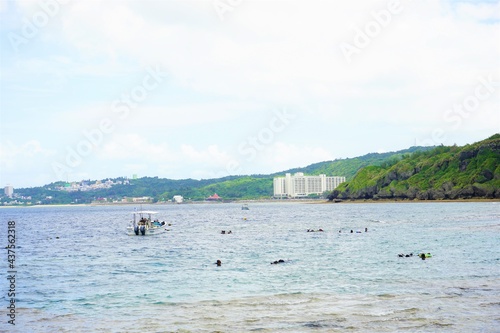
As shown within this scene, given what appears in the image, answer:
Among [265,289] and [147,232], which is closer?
[265,289]

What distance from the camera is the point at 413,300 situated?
3316cm

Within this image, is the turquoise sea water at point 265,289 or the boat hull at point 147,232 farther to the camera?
the boat hull at point 147,232

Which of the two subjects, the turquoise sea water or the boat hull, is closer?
the turquoise sea water

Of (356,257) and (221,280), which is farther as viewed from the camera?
(356,257)

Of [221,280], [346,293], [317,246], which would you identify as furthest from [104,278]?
[317,246]

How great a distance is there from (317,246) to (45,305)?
134ft

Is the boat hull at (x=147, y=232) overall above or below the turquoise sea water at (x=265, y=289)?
above

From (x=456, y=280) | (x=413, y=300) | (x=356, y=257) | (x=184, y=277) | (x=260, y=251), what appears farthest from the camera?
(x=260, y=251)

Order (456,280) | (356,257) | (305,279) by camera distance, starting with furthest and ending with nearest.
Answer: (356,257) < (305,279) < (456,280)

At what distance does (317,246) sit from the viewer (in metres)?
70.1

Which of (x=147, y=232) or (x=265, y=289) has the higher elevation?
(x=147, y=232)

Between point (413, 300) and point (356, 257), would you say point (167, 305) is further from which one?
point (356, 257)

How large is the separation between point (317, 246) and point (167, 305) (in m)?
38.3

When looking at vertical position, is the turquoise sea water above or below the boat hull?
below
